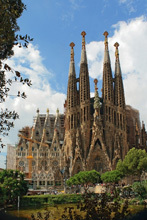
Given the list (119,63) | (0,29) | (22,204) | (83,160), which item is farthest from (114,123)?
(0,29)

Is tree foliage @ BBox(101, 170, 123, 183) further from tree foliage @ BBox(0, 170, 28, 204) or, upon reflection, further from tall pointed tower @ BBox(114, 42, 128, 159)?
tree foliage @ BBox(0, 170, 28, 204)

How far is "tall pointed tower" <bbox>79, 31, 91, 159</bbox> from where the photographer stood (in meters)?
61.7

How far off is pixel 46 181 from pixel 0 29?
190 feet

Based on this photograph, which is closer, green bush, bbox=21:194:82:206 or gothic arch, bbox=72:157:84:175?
green bush, bbox=21:194:82:206

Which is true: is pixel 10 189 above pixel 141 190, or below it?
above

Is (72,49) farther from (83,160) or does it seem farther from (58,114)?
(83,160)

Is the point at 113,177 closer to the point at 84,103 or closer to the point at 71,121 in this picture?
the point at 71,121

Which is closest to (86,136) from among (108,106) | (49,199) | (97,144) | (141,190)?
(97,144)

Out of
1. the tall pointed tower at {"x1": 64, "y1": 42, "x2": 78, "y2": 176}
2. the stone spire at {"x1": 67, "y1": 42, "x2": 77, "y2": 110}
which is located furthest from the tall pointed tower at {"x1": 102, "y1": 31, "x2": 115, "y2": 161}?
the stone spire at {"x1": 67, "y1": 42, "x2": 77, "y2": 110}

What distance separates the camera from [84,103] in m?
64.1

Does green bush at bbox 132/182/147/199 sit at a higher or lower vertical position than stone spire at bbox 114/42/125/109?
lower

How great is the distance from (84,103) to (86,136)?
25.0ft

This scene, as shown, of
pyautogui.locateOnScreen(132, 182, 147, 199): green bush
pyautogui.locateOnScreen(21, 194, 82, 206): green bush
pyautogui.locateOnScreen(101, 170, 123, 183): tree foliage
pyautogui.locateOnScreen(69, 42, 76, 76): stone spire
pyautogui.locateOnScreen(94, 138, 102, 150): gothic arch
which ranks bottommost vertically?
pyautogui.locateOnScreen(21, 194, 82, 206): green bush

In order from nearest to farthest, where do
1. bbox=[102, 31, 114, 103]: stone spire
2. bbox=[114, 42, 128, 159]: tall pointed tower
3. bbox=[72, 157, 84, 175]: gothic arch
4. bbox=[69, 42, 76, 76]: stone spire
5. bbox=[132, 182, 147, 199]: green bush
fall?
bbox=[132, 182, 147, 199]: green bush < bbox=[72, 157, 84, 175]: gothic arch < bbox=[114, 42, 128, 159]: tall pointed tower < bbox=[102, 31, 114, 103]: stone spire < bbox=[69, 42, 76, 76]: stone spire
